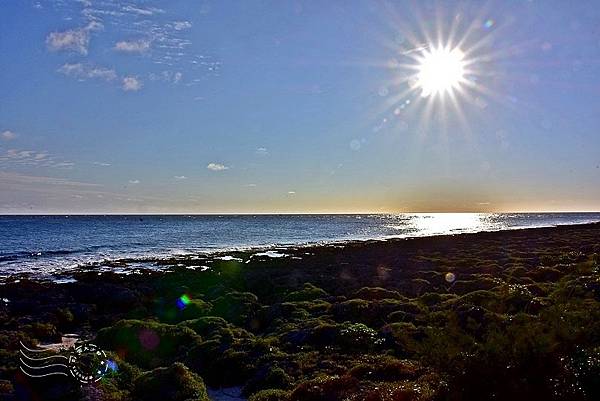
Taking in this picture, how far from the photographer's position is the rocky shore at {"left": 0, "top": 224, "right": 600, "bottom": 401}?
372 inches

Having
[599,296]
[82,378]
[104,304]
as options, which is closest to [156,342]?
[82,378]

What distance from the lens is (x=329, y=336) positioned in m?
16.7

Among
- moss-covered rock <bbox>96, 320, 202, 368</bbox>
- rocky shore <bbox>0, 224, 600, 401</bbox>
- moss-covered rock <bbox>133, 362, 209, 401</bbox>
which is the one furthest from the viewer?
moss-covered rock <bbox>96, 320, 202, 368</bbox>

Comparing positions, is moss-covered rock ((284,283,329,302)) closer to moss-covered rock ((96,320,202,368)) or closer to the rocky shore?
the rocky shore

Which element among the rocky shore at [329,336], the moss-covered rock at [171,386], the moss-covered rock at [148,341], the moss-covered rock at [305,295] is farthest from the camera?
the moss-covered rock at [305,295]

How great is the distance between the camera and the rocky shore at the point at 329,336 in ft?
31.0

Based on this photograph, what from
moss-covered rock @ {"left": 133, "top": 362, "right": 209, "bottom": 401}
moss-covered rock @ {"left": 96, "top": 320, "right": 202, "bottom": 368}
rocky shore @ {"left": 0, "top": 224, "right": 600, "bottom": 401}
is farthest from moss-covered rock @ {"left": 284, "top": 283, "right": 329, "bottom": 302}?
moss-covered rock @ {"left": 133, "top": 362, "right": 209, "bottom": 401}

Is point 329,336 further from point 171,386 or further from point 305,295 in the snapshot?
point 305,295

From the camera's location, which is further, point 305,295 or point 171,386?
point 305,295

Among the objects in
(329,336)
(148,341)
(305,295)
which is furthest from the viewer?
(305,295)

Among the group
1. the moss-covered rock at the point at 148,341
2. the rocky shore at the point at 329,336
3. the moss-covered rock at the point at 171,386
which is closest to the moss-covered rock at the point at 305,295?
the rocky shore at the point at 329,336

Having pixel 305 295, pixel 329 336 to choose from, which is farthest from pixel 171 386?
pixel 305 295

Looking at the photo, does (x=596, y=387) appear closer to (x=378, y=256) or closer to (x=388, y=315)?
(x=388, y=315)

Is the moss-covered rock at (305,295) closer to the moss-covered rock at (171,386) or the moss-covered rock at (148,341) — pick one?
the moss-covered rock at (148,341)
